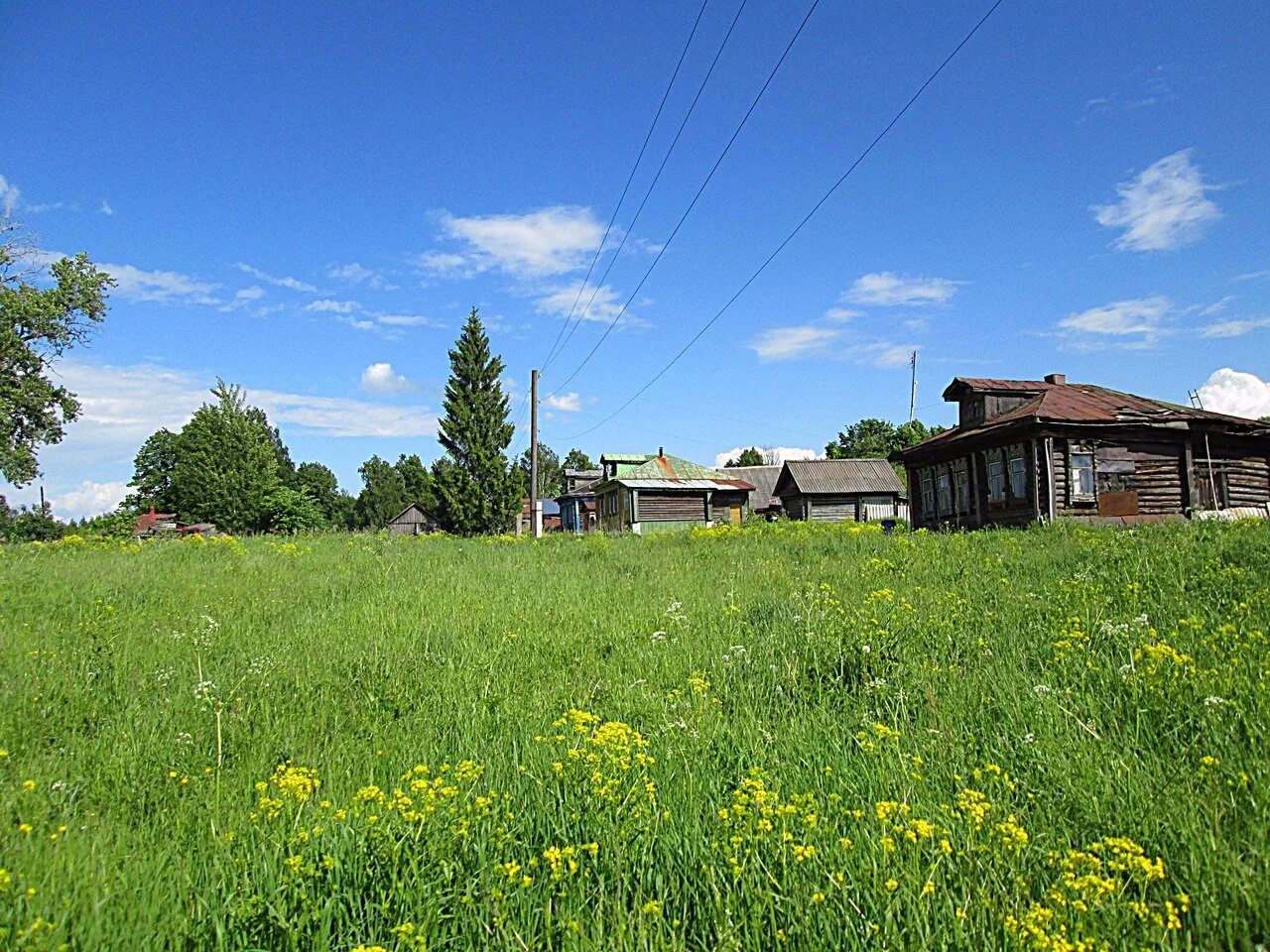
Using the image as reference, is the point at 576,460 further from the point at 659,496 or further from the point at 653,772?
the point at 653,772

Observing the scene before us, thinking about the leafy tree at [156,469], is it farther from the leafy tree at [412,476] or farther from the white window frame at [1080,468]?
the white window frame at [1080,468]

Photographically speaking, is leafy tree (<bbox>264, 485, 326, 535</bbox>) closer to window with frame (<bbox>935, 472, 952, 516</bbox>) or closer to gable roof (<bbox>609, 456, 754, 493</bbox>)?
gable roof (<bbox>609, 456, 754, 493</bbox>)

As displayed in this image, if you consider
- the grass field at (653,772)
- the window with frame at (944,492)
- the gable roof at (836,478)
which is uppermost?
the gable roof at (836,478)

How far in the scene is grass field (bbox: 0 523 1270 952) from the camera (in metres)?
2.30

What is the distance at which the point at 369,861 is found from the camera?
2.51 metres

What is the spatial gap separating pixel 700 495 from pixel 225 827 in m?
39.5

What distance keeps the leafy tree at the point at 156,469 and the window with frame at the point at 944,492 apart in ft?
252

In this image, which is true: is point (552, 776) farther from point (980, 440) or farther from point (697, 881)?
point (980, 440)

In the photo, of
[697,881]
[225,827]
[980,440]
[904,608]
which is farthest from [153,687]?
[980,440]

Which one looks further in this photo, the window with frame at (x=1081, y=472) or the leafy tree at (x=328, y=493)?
the leafy tree at (x=328, y=493)

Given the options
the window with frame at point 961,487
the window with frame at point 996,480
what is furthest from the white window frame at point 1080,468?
the window with frame at point 961,487

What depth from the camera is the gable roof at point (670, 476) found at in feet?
132

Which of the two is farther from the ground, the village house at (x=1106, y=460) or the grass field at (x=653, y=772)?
the village house at (x=1106, y=460)

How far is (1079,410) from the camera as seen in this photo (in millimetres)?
21656
